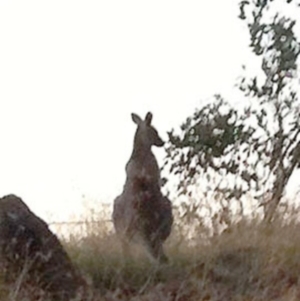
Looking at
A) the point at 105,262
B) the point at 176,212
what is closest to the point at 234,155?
the point at 176,212

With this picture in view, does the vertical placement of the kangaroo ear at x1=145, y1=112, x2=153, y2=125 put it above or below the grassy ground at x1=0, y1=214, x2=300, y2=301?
above

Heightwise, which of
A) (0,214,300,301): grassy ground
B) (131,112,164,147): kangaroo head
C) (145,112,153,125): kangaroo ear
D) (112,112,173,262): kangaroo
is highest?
(145,112,153,125): kangaroo ear

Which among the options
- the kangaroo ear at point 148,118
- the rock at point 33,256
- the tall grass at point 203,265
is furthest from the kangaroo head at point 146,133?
the rock at point 33,256

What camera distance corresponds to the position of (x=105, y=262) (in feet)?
Result: 30.8

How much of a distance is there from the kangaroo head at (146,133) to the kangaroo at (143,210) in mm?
379

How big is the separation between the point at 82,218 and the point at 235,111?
7.82 ft

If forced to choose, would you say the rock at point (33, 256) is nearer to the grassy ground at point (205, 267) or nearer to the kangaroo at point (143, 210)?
the grassy ground at point (205, 267)

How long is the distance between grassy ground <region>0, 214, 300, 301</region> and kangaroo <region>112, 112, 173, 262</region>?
0.15 meters

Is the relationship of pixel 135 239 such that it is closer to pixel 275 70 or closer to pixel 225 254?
pixel 225 254

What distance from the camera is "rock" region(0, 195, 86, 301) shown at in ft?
27.4

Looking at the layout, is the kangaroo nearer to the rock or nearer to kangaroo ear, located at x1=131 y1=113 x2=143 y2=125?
kangaroo ear, located at x1=131 y1=113 x2=143 y2=125

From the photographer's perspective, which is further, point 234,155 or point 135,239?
point 234,155

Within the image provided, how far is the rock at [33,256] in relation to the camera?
834 cm

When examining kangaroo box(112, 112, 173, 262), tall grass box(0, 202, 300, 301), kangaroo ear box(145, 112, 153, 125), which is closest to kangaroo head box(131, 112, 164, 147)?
kangaroo ear box(145, 112, 153, 125)
